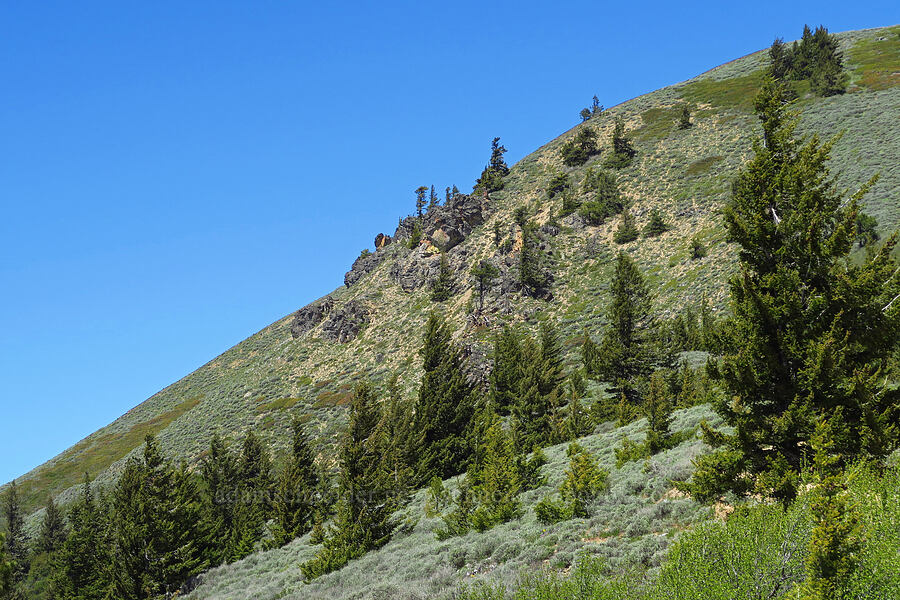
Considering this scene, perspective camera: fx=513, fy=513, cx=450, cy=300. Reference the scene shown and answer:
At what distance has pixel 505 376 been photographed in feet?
136

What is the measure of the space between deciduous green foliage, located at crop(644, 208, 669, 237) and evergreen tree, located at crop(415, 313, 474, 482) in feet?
165

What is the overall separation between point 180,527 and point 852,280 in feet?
108

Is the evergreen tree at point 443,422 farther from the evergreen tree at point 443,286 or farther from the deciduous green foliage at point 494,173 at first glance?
the deciduous green foliage at point 494,173

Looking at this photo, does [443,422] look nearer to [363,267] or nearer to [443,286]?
[443,286]

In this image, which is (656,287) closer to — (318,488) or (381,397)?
(381,397)

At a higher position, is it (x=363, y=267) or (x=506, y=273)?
(x=363, y=267)

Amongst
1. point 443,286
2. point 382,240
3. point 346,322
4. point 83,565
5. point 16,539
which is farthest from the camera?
point 382,240

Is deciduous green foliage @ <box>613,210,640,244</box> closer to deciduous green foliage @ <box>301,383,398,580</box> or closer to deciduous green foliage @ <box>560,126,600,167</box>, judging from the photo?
deciduous green foliage @ <box>560,126,600,167</box>

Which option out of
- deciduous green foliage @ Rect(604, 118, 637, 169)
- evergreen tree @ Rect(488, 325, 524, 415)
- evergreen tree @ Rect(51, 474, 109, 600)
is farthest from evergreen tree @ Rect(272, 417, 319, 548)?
deciduous green foliage @ Rect(604, 118, 637, 169)

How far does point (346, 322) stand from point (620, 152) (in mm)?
57924

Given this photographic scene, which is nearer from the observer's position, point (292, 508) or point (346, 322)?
point (292, 508)

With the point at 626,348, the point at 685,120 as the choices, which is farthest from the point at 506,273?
the point at 685,120

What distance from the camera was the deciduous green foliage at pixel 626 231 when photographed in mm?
74125

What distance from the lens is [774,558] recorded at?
840 centimetres
